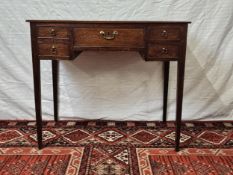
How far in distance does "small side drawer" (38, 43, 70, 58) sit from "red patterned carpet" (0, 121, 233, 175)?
24.0 inches

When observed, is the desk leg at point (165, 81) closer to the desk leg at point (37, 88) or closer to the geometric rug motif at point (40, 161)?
the geometric rug motif at point (40, 161)

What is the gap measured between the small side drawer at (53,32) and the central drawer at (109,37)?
0.06 meters

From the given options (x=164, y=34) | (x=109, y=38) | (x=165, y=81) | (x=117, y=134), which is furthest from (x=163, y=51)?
(x=117, y=134)

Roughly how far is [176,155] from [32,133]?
3.34ft

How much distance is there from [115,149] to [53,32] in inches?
32.0

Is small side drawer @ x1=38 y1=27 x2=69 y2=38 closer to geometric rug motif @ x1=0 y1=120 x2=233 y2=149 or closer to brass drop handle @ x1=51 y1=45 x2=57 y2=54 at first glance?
brass drop handle @ x1=51 y1=45 x2=57 y2=54

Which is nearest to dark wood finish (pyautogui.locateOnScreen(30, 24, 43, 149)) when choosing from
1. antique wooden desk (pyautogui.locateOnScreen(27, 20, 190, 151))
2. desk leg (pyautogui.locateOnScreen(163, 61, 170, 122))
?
antique wooden desk (pyautogui.locateOnScreen(27, 20, 190, 151))

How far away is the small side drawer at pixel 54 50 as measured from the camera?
1.64 meters

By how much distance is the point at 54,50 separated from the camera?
5.38ft

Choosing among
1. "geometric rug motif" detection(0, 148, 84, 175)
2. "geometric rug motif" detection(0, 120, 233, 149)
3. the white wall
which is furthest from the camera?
the white wall

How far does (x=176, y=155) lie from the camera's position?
177 cm

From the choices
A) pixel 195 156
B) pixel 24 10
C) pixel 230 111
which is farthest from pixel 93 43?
pixel 230 111

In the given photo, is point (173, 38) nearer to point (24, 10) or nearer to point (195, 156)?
point (195, 156)

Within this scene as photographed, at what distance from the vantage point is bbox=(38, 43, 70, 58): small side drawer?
1638mm
